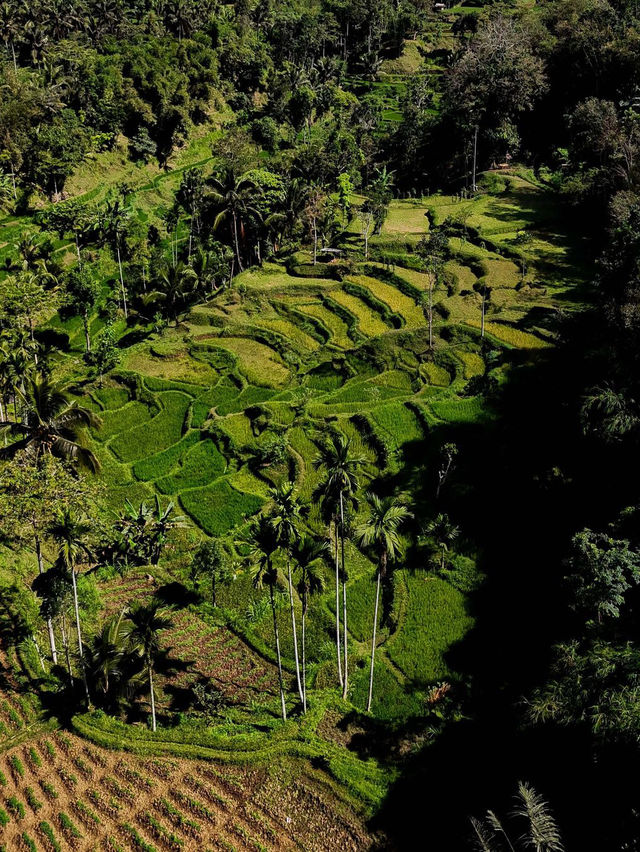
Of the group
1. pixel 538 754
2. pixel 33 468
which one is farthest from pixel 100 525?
pixel 538 754

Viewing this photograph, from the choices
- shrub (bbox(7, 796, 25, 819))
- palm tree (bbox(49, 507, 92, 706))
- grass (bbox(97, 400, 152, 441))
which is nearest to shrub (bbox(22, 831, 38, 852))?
shrub (bbox(7, 796, 25, 819))

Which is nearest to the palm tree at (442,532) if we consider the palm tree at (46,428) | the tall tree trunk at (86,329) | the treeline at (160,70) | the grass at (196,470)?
the grass at (196,470)

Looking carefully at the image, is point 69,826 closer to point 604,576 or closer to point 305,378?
point 604,576

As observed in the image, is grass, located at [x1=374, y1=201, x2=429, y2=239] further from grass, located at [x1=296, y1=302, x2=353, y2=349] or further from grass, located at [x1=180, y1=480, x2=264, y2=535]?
grass, located at [x1=180, y1=480, x2=264, y2=535]

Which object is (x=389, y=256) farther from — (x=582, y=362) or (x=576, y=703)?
(x=576, y=703)

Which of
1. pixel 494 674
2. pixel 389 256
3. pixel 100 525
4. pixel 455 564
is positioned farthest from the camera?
pixel 389 256

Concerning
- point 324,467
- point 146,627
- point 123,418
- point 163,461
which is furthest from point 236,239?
point 146,627
